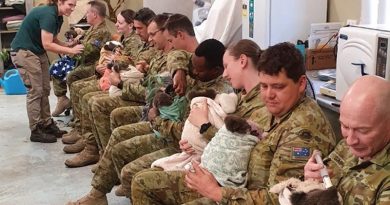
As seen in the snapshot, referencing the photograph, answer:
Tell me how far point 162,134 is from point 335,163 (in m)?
1.33

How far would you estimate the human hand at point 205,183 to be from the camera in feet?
6.65

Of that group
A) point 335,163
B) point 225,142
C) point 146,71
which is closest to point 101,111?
point 146,71

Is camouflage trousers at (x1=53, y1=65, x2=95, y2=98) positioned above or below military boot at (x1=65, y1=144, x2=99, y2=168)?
above

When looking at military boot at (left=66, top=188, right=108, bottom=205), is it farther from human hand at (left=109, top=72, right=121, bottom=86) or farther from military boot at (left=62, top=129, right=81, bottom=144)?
military boot at (left=62, top=129, right=81, bottom=144)

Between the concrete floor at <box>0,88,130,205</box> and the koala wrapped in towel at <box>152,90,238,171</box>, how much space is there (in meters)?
1.02

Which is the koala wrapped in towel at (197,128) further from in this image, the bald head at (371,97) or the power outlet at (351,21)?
the power outlet at (351,21)

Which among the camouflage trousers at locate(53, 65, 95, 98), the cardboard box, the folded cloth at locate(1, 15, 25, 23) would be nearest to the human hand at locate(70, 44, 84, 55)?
the camouflage trousers at locate(53, 65, 95, 98)

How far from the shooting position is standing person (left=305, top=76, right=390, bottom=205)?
5.10 feet

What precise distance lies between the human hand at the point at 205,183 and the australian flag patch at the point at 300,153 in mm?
347

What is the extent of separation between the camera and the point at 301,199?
5.19 ft

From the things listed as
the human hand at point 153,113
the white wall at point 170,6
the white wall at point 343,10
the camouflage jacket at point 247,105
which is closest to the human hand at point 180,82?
the human hand at point 153,113

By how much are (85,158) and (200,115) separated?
80.2 inches

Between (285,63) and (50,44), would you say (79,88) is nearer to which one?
(50,44)

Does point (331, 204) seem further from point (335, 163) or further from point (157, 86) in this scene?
point (157, 86)
